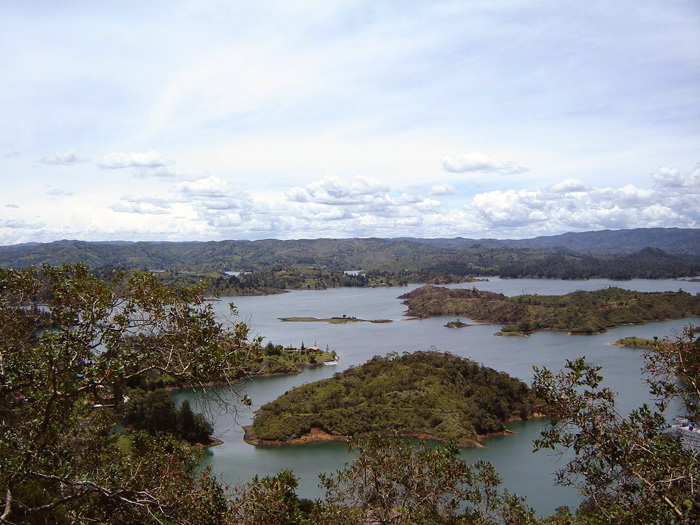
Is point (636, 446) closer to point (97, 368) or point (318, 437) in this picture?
point (97, 368)

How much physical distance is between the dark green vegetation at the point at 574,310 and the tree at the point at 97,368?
78.9 meters

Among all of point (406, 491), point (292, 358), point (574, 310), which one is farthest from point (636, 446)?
point (574, 310)

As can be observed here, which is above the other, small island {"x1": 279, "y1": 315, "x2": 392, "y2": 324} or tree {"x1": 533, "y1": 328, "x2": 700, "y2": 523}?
tree {"x1": 533, "y1": 328, "x2": 700, "y2": 523}

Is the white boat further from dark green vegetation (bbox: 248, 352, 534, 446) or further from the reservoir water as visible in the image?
dark green vegetation (bbox: 248, 352, 534, 446)

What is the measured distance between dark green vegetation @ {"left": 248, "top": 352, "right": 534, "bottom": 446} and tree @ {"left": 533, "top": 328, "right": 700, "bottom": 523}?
3125cm

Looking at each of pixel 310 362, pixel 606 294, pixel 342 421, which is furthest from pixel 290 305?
pixel 342 421

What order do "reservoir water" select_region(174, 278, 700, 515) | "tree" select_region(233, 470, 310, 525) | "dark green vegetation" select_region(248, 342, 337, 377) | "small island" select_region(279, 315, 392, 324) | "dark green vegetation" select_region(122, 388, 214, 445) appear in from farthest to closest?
1. "small island" select_region(279, 315, 392, 324)
2. "dark green vegetation" select_region(248, 342, 337, 377)
3. "dark green vegetation" select_region(122, 388, 214, 445)
4. "reservoir water" select_region(174, 278, 700, 515)
5. "tree" select_region(233, 470, 310, 525)

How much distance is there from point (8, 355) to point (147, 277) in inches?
67.7

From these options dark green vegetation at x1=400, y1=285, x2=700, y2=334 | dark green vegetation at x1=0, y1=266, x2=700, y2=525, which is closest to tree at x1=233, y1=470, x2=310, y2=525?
dark green vegetation at x1=0, y1=266, x2=700, y2=525

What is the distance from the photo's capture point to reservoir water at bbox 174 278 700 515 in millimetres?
30109

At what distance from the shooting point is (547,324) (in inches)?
3287

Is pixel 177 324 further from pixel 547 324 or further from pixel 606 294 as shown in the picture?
pixel 606 294

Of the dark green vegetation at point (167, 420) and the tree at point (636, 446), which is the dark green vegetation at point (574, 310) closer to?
the dark green vegetation at point (167, 420)

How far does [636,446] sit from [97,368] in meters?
5.99
